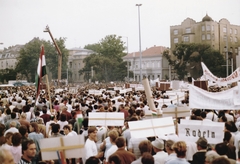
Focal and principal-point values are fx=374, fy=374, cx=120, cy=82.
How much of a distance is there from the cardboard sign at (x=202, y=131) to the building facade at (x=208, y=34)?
8361 cm

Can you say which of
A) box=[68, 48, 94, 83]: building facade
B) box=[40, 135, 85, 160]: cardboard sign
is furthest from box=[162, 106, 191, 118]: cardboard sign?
box=[68, 48, 94, 83]: building facade

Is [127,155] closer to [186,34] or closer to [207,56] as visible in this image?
[207,56]

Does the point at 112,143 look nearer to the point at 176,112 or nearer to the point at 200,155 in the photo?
the point at 200,155

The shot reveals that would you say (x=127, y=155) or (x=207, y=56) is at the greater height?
(x=207, y=56)

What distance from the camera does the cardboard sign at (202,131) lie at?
7473 mm

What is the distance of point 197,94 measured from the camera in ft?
37.2

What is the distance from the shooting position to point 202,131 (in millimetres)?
7676

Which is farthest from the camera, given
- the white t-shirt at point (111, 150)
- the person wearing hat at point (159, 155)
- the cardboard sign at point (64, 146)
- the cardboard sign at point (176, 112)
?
the cardboard sign at point (176, 112)

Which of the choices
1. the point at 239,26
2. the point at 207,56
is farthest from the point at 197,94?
the point at 239,26

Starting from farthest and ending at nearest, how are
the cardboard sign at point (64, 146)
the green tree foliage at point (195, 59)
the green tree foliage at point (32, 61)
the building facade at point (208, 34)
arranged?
the green tree foliage at point (32, 61) → the building facade at point (208, 34) → the green tree foliage at point (195, 59) → the cardboard sign at point (64, 146)

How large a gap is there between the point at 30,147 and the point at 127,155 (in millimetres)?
1639

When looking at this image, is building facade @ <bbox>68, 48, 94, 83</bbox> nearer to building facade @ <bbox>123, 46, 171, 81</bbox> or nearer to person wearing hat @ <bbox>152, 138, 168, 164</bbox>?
building facade @ <bbox>123, 46, 171, 81</bbox>

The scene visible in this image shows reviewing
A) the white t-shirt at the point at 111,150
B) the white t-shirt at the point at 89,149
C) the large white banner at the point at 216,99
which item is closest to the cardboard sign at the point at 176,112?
the large white banner at the point at 216,99

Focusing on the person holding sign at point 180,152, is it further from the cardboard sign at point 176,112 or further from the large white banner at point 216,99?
the large white banner at point 216,99
